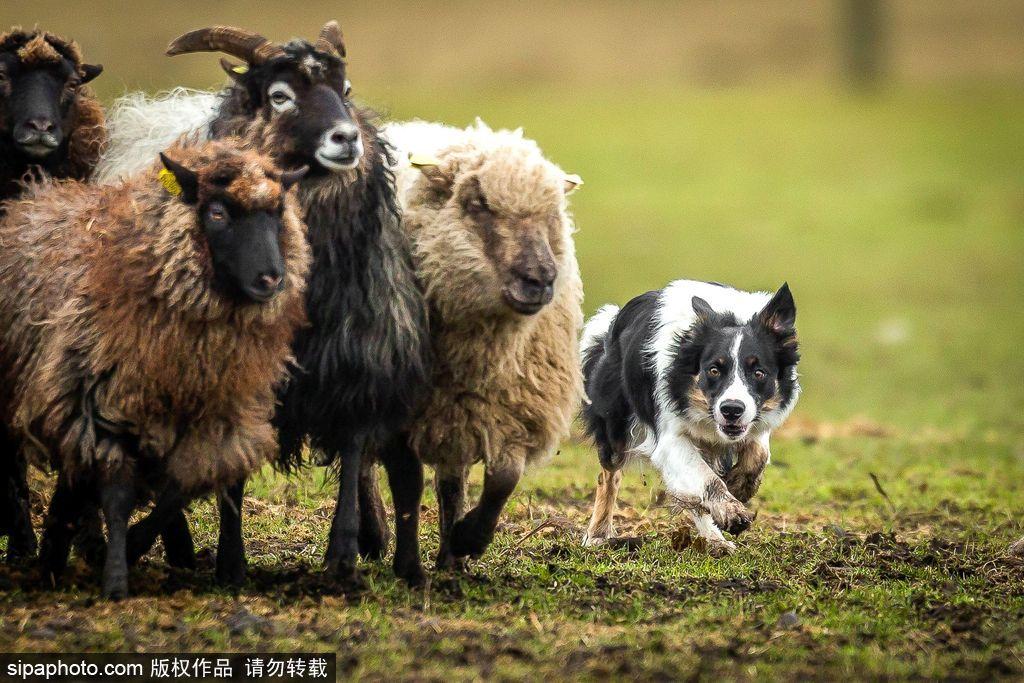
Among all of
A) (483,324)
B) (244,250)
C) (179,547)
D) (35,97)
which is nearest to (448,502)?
(483,324)

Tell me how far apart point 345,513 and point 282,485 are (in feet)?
9.95

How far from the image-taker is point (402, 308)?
294 inches

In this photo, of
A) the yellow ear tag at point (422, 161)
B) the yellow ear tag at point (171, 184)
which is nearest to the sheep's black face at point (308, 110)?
the yellow ear tag at point (422, 161)

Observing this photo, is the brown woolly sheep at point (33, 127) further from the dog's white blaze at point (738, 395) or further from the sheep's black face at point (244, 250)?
the dog's white blaze at point (738, 395)

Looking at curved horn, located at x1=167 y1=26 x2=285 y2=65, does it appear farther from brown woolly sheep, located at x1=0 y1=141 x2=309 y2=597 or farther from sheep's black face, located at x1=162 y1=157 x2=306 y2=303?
sheep's black face, located at x1=162 y1=157 x2=306 y2=303

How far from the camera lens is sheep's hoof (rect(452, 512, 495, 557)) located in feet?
25.6

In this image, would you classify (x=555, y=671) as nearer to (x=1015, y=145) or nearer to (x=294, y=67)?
(x=294, y=67)

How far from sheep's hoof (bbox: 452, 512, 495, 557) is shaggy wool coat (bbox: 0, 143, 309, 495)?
49.5 inches

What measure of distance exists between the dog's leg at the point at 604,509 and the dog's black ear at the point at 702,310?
47.9 inches

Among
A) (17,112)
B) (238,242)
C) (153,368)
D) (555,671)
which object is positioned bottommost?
(555,671)

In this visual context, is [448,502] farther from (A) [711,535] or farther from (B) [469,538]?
(A) [711,535]

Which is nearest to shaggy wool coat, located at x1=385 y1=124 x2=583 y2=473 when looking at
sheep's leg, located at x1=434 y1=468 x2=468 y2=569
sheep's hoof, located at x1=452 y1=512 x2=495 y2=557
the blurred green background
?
sheep's leg, located at x1=434 y1=468 x2=468 y2=569

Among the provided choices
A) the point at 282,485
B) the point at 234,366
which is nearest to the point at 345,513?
the point at 234,366

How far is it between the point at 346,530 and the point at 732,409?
2.60 metres
